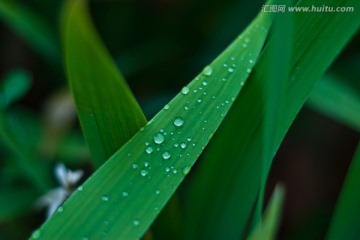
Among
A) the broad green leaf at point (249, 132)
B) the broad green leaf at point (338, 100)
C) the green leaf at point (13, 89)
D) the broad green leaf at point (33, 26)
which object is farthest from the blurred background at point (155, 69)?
the broad green leaf at point (249, 132)

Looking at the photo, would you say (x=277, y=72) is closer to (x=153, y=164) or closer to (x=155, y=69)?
(x=153, y=164)

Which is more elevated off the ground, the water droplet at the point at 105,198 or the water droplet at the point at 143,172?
the water droplet at the point at 143,172

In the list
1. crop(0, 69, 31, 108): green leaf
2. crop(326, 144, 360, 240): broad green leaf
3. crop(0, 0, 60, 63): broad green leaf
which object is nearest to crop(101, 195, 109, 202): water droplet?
crop(326, 144, 360, 240): broad green leaf

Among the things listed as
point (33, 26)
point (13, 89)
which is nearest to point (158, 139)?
point (13, 89)

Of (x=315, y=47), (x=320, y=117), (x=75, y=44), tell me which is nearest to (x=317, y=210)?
(x=320, y=117)

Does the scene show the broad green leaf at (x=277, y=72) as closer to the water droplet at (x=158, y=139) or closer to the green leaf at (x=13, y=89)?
the water droplet at (x=158, y=139)

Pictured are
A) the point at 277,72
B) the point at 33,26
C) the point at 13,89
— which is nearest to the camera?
the point at 277,72
